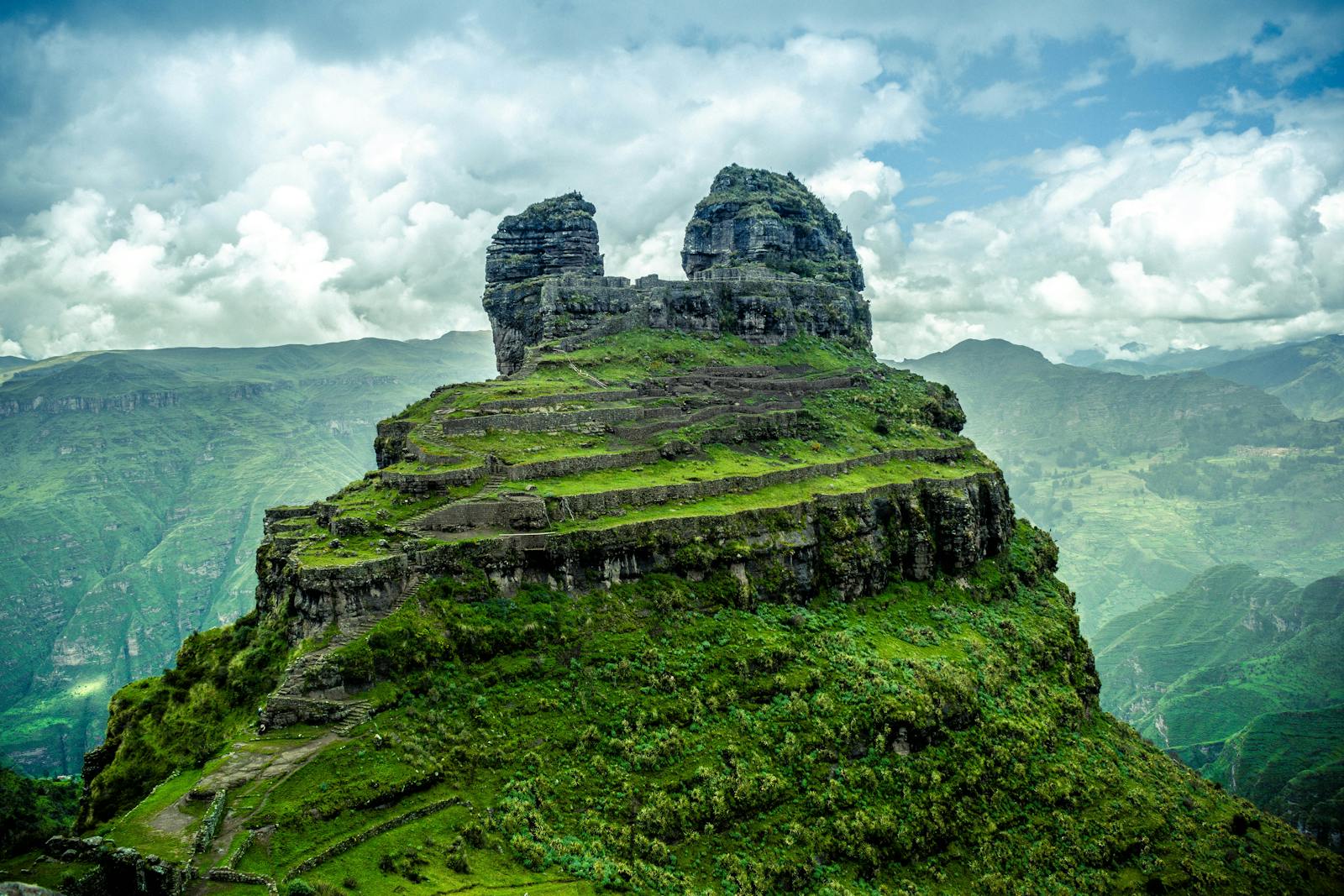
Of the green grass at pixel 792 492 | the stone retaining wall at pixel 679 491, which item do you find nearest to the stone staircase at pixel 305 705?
the green grass at pixel 792 492

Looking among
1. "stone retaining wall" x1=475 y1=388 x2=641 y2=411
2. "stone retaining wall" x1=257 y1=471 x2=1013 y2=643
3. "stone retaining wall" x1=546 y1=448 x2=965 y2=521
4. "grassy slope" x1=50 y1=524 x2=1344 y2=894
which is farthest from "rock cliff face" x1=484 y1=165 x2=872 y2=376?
"grassy slope" x1=50 y1=524 x2=1344 y2=894

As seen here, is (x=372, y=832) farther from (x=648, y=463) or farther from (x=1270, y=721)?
(x=1270, y=721)

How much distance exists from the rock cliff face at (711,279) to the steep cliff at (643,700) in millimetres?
23372

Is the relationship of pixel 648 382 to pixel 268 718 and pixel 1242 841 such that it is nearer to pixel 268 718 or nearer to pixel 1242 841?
pixel 268 718

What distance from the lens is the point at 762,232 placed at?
365 feet

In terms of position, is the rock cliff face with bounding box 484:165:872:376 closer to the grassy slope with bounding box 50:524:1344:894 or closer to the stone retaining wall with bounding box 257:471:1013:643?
the stone retaining wall with bounding box 257:471:1013:643

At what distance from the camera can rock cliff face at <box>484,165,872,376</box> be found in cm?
8894

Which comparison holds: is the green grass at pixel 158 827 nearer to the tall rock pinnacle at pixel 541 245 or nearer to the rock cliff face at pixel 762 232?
the tall rock pinnacle at pixel 541 245

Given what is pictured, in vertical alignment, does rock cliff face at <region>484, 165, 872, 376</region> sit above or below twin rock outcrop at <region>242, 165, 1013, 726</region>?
above

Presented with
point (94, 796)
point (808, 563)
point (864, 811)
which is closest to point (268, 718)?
point (94, 796)

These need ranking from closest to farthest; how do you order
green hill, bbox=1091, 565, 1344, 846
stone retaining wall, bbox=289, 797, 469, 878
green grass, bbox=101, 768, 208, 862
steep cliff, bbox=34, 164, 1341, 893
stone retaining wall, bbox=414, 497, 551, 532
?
green grass, bbox=101, 768, 208, 862
stone retaining wall, bbox=289, 797, 469, 878
steep cliff, bbox=34, 164, 1341, 893
stone retaining wall, bbox=414, 497, 551, 532
green hill, bbox=1091, 565, 1344, 846

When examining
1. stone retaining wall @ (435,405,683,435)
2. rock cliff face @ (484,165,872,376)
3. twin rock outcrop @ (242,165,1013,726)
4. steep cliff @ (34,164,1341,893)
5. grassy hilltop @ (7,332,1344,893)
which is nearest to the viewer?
grassy hilltop @ (7,332,1344,893)

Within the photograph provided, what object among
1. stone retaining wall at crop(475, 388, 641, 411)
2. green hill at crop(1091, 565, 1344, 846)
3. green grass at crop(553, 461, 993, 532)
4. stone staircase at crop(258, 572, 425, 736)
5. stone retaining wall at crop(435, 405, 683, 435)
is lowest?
green hill at crop(1091, 565, 1344, 846)

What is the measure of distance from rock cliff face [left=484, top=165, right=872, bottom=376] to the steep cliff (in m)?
23.4
